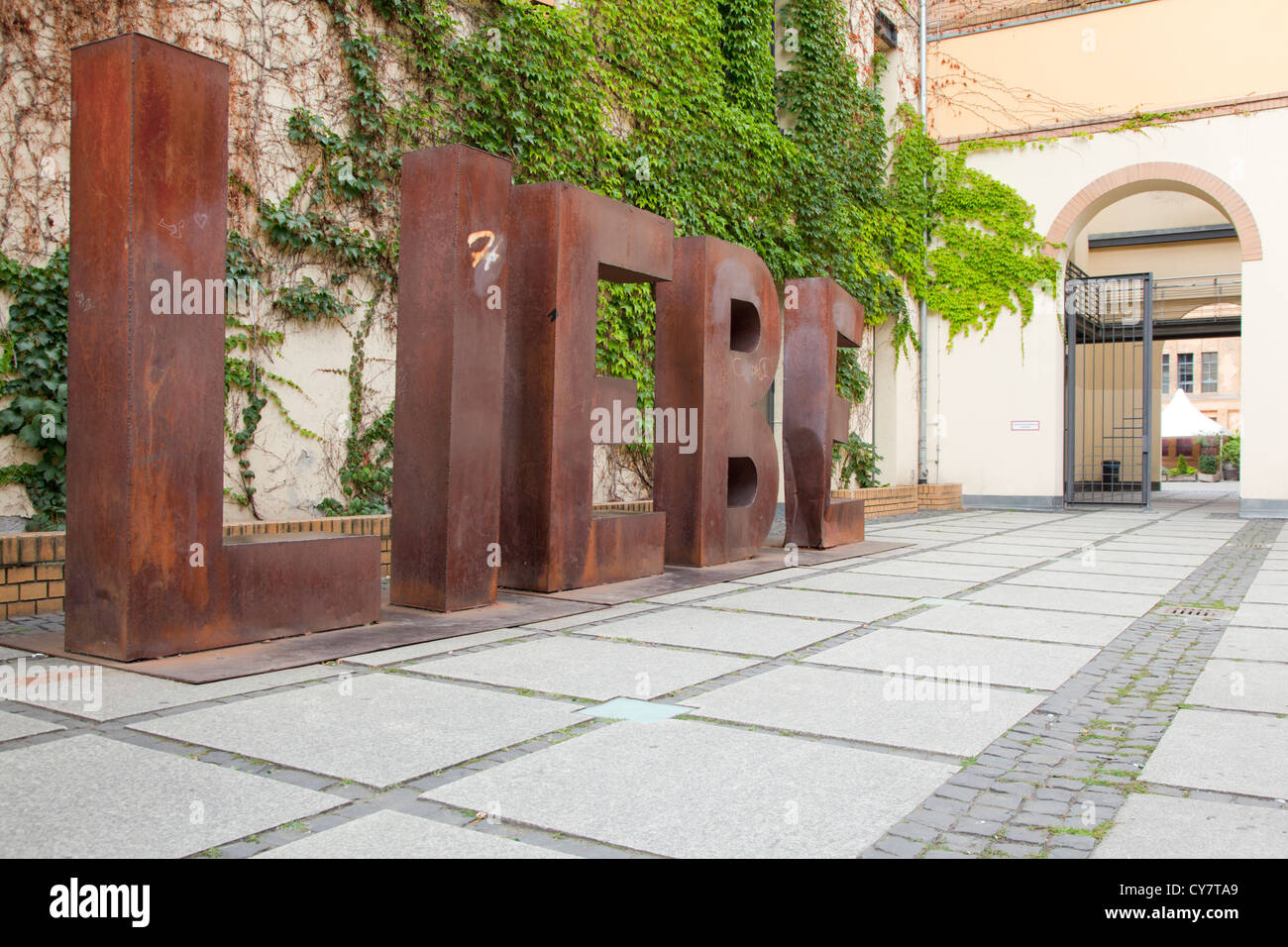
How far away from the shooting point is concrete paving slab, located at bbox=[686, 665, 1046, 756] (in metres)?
3.14

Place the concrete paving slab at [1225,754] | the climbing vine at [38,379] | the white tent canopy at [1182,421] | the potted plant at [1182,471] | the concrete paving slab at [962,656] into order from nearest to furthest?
the concrete paving slab at [1225,754] → the concrete paving slab at [962,656] → the climbing vine at [38,379] → the white tent canopy at [1182,421] → the potted plant at [1182,471]

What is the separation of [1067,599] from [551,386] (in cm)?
317

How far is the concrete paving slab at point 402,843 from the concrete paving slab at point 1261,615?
14.8ft

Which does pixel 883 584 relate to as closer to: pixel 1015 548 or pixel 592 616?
pixel 592 616

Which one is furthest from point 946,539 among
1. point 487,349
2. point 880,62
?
point 880,62

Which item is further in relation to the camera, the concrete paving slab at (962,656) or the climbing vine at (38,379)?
the climbing vine at (38,379)

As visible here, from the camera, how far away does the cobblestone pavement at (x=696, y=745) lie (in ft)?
7.47

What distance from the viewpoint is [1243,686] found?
151 inches

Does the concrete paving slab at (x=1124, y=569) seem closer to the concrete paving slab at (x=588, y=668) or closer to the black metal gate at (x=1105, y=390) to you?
the concrete paving slab at (x=588, y=668)

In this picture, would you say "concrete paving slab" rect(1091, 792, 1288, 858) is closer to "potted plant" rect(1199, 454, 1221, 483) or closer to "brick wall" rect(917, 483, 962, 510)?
"brick wall" rect(917, 483, 962, 510)

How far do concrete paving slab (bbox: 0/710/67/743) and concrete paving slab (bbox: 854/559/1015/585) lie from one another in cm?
529

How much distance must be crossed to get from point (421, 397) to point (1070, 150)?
12.6 metres

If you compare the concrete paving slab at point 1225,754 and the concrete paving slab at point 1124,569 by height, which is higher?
the concrete paving slab at point 1124,569

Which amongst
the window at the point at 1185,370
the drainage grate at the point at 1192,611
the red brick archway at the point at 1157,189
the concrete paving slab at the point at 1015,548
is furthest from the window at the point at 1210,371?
the drainage grate at the point at 1192,611
